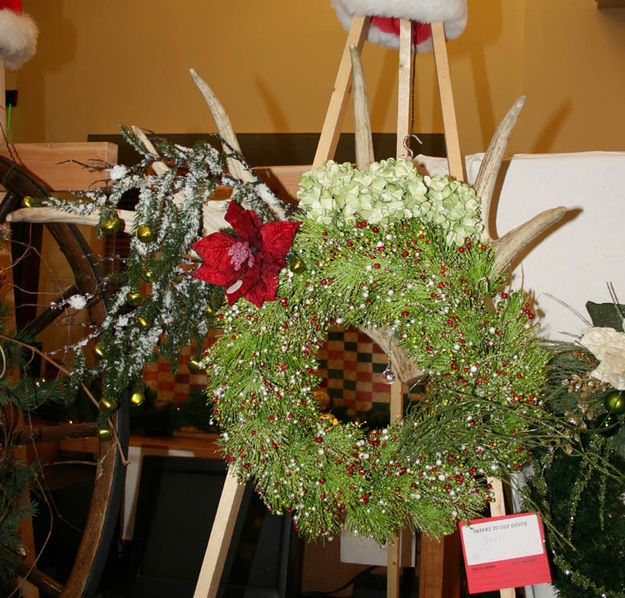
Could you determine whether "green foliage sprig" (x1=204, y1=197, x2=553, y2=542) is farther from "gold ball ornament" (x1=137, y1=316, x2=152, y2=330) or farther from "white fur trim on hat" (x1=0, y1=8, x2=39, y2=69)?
"white fur trim on hat" (x1=0, y1=8, x2=39, y2=69)

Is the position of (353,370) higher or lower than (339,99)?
lower

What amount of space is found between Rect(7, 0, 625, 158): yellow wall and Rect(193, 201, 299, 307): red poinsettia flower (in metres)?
2.19

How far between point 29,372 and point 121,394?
0.35 metres

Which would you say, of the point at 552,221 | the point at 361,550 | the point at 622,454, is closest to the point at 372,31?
the point at 552,221

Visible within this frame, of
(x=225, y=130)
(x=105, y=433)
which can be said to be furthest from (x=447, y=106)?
(x=105, y=433)

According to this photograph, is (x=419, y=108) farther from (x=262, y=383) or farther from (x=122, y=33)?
(x=262, y=383)

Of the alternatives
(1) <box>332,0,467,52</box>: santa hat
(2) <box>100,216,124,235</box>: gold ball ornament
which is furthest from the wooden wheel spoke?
(1) <box>332,0,467,52</box>: santa hat

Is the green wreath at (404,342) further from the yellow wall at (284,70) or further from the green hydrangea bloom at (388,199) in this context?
the yellow wall at (284,70)

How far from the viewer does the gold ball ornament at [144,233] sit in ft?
3.17

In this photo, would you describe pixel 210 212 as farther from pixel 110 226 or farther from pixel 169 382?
pixel 169 382

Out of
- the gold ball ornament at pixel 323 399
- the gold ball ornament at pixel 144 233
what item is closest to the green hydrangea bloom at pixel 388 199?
the gold ball ornament at pixel 144 233

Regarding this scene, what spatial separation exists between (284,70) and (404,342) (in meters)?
2.45

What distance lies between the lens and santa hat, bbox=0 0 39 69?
1511 mm

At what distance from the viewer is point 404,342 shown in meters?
1.06
